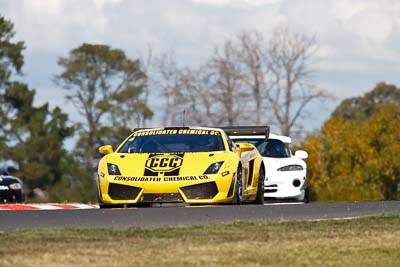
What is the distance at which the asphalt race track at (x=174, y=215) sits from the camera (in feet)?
48.2

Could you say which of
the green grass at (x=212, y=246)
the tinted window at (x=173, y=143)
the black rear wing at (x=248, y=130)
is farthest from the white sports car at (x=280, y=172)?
the green grass at (x=212, y=246)

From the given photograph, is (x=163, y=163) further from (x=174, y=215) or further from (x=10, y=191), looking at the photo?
(x=10, y=191)

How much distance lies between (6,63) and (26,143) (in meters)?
4.63

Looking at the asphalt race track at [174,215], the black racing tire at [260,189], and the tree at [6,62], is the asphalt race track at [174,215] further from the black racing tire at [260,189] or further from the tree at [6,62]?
the tree at [6,62]

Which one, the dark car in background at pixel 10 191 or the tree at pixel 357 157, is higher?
the tree at pixel 357 157

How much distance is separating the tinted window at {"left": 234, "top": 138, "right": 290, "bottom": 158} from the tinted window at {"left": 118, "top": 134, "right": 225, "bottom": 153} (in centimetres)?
670

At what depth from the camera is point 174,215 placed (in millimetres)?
15805

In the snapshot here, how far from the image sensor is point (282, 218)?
15.4 meters

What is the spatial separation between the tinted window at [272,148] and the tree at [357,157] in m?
51.4

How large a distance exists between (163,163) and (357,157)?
66119 mm

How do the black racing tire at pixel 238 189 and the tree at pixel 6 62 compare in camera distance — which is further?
the tree at pixel 6 62

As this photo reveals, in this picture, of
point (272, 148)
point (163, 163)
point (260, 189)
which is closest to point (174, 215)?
point (163, 163)

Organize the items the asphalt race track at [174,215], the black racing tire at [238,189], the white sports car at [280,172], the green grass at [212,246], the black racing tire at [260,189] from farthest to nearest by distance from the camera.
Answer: the white sports car at [280,172], the black racing tire at [260,189], the black racing tire at [238,189], the asphalt race track at [174,215], the green grass at [212,246]

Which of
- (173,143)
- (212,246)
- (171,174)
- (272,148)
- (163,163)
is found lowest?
(212,246)
